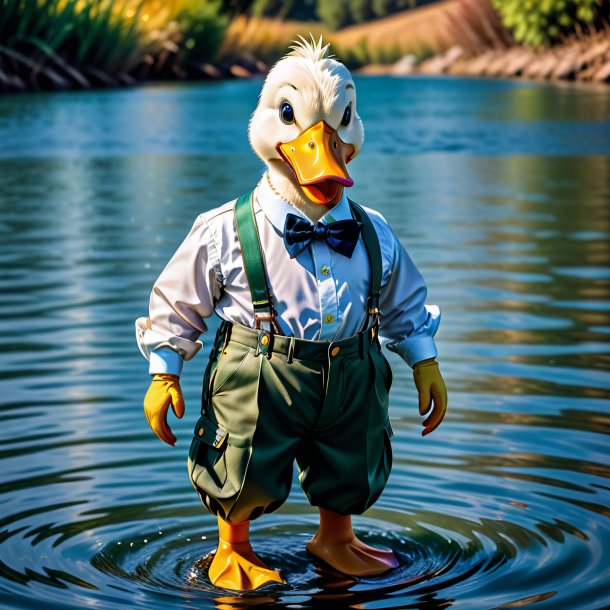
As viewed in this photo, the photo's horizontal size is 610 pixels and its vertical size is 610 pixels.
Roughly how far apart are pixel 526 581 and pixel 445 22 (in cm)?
4964

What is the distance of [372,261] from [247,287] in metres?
0.38

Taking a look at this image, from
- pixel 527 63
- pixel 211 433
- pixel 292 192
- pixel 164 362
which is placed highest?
pixel 292 192

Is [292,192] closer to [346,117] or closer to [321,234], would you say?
[321,234]

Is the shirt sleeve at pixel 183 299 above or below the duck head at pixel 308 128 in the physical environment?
below

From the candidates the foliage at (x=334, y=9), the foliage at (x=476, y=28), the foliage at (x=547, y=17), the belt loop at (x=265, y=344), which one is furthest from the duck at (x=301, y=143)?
the foliage at (x=334, y=9)

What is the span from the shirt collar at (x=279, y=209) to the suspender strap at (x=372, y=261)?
0.19 ft

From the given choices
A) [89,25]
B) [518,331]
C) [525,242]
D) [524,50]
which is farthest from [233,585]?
[524,50]

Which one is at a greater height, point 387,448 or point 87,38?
point 387,448

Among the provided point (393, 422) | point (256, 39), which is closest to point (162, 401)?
point (393, 422)

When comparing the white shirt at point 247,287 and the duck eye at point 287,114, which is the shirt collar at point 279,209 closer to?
the white shirt at point 247,287

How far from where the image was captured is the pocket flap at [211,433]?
4.78 m

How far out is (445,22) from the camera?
5322cm

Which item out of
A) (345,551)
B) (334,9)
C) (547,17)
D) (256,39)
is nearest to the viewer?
(345,551)

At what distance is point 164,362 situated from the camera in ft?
15.7
